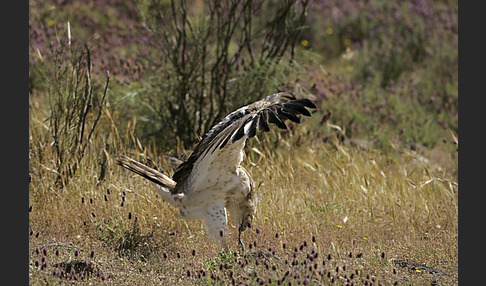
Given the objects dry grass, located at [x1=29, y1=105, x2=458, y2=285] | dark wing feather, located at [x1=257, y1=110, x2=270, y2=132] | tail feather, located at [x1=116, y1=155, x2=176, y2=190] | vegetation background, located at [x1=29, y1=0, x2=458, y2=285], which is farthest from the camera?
tail feather, located at [x1=116, y1=155, x2=176, y2=190]

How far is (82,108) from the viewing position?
5.54 metres

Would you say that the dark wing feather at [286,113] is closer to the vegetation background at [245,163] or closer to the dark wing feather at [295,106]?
the dark wing feather at [295,106]

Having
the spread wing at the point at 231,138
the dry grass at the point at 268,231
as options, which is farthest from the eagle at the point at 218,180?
the dry grass at the point at 268,231

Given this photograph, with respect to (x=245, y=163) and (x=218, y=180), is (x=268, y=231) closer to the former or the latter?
(x=218, y=180)

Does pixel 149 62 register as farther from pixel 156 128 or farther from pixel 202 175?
→ pixel 202 175

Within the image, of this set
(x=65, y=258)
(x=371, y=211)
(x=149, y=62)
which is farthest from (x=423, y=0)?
(x=65, y=258)

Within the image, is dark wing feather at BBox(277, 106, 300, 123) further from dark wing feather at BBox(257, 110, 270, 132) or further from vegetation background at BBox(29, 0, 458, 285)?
vegetation background at BBox(29, 0, 458, 285)

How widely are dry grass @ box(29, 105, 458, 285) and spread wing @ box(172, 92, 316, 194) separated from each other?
0.51 m

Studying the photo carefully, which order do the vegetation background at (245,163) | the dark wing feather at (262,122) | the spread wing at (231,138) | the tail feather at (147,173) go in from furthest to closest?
1. the tail feather at (147,173)
2. the vegetation background at (245,163)
3. the spread wing at (231,138)
4. the dark wing feather at (262,122)

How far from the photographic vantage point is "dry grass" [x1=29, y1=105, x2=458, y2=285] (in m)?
4.18

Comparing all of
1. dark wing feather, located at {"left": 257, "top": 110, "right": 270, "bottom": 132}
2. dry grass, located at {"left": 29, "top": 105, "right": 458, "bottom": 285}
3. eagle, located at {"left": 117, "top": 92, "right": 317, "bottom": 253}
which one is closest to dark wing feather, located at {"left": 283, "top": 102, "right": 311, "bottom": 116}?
eagle, located at {"left": 117, "top": 92, "right": 317, "bottom": 253}

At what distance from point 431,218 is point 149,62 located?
11.0 feet

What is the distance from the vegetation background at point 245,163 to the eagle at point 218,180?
285mm

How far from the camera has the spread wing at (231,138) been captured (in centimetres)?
382
